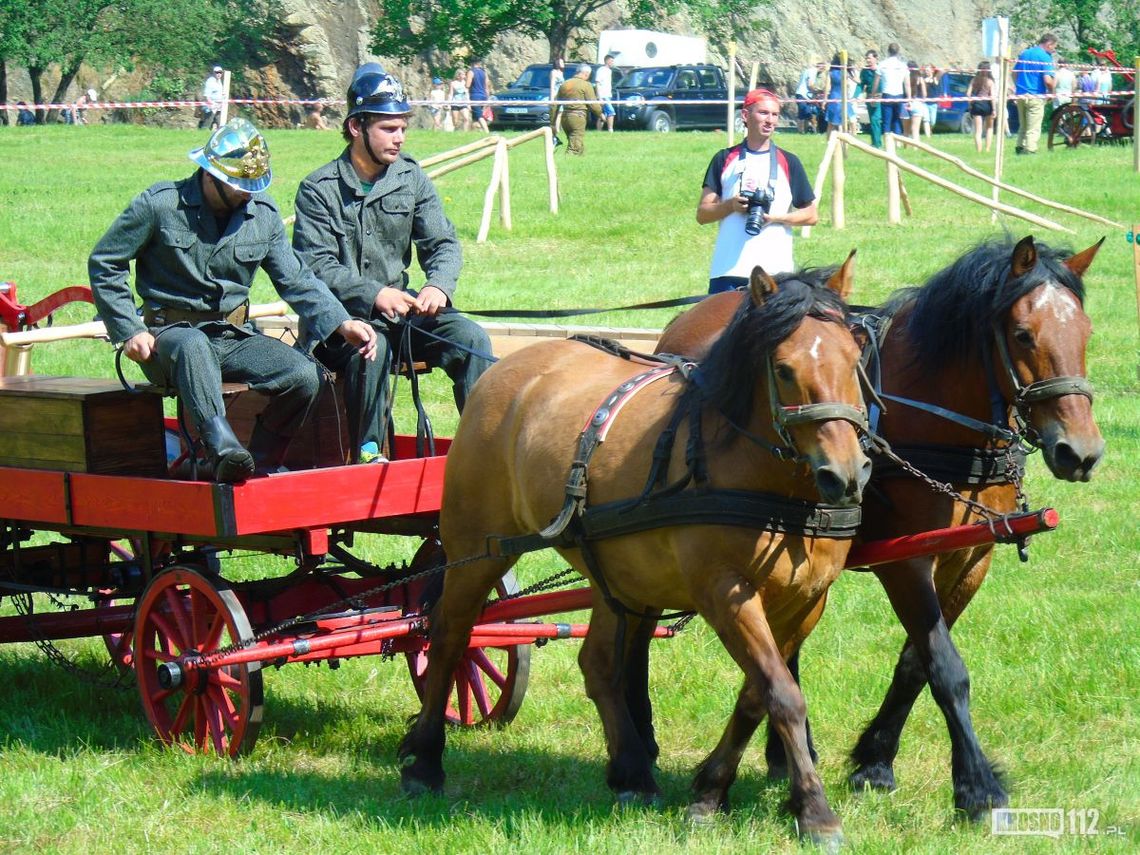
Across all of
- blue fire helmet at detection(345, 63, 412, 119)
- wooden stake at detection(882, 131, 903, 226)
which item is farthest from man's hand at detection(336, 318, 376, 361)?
wooden stake at detection(882, 131, 903, 226)

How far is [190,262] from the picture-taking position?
19.6ft

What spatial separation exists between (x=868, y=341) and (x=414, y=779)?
86.8 inches

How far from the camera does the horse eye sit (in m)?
4.94

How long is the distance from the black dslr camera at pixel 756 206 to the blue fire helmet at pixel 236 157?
9.65ft

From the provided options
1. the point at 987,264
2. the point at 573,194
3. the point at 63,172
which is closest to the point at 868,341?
the point at 987,264

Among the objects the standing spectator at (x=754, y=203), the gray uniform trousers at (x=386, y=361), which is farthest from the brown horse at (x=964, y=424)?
the standing spectator at (x=754, y=203)

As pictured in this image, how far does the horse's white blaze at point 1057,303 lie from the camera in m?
4.95

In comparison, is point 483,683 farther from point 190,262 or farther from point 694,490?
point 694,490

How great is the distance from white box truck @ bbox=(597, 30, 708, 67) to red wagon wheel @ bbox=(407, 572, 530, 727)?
3911 centimetres

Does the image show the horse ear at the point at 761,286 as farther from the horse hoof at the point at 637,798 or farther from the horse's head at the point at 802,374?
the horse hoof at the point at 637,798

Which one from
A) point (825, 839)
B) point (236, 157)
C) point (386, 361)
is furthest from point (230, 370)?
point (825, 839)

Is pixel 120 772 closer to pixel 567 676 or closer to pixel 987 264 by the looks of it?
pixel 567 676

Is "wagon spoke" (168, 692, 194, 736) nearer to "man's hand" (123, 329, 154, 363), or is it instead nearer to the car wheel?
"man's hand" (123, 329, 154, 363)

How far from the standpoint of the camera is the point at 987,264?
204 inches
